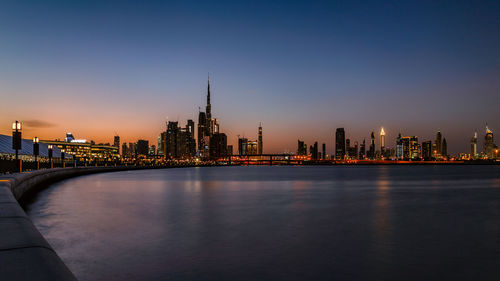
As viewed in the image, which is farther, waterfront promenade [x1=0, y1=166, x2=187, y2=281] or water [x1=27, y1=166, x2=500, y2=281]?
water [x1=27, y1=166, x2=500, y2=281]

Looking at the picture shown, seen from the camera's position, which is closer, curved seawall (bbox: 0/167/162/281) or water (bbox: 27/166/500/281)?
curved seawall (bbox: 0/167/162/281)

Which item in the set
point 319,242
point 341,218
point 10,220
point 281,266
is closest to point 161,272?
point 281,266

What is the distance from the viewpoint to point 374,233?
15.9 meters

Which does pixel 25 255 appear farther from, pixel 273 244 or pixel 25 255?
pixel 273 244

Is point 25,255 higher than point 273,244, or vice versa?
point 25,255

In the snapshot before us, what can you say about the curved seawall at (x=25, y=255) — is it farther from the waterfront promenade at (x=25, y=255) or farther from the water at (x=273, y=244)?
the water at (x=273, y=244)

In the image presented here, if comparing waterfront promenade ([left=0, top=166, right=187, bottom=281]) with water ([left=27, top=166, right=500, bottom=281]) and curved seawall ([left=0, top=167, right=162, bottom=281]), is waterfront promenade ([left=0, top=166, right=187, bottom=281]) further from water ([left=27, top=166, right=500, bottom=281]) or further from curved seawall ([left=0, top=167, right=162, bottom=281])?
water ([left=27, top=166, right=500, bottom=281])

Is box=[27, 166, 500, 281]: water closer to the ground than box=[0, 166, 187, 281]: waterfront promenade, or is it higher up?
closer to the ground

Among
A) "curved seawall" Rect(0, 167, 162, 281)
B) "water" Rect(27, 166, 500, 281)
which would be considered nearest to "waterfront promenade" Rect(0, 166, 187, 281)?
"curved seawall" Rect(0, 167, 162, 281)

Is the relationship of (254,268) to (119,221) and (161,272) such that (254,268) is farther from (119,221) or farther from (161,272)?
(119,221)

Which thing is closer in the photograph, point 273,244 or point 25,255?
point 25,255

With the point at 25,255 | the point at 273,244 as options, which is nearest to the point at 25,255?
the point at 25,255

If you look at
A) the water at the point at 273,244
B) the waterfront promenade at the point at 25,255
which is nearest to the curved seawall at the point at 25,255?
the waterfront promenade at the point at 25,255

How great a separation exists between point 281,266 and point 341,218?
10.8 meters
